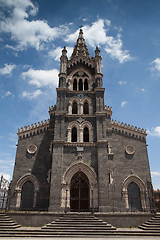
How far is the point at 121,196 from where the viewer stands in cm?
2505

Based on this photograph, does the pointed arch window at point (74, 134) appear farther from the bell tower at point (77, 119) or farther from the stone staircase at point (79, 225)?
the stone staircase at point (79, 225)

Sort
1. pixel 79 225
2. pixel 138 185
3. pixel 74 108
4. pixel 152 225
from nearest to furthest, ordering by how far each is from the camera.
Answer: pixel 79 225 → pixel 152 225 → pixel 138 185 → pixel 74 108

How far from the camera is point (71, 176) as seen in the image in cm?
2377

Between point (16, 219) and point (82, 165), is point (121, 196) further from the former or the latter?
point (16, 219)

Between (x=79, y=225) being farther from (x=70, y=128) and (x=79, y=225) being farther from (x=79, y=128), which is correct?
(x=70, y=128)

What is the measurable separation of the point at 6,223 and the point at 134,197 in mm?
15766

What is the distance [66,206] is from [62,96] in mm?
14693

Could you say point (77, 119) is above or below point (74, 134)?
above

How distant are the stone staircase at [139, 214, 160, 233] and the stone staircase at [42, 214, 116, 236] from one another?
298 centimetres

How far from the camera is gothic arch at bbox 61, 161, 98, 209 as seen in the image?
73.7ft

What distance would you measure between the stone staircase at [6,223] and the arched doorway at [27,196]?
6.42m

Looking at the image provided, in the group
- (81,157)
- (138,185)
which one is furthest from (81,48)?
(138,185)

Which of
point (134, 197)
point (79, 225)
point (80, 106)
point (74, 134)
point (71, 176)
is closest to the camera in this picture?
point (79, 225)

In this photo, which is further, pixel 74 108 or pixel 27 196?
pixel 74 108
